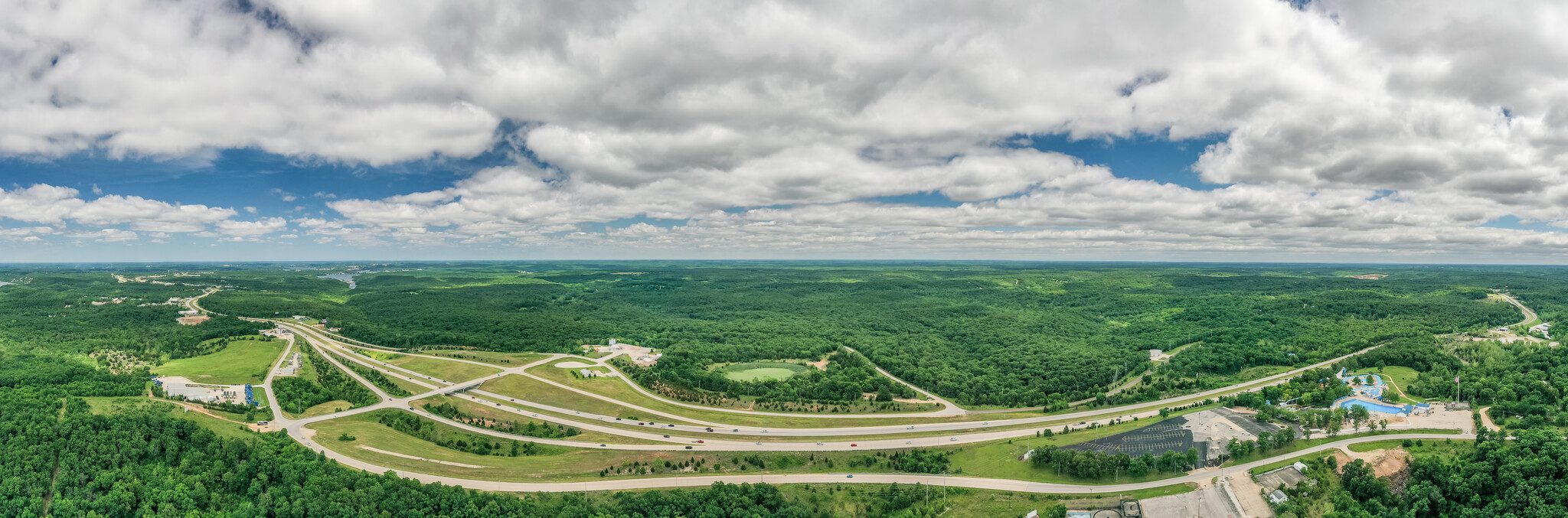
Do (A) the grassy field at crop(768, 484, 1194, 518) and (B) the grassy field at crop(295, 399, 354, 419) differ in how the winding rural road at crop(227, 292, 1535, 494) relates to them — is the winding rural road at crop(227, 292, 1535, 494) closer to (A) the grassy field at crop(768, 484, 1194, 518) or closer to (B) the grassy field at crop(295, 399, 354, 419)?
(A) the grassy field at crop(768, 484, 1194, 518)

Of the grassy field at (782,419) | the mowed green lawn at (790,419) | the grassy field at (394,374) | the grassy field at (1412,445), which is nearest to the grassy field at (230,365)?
the grassy field at (394,374)

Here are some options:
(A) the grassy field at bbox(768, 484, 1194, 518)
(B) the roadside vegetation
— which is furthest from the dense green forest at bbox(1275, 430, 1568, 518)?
(B) the roadside vegetation

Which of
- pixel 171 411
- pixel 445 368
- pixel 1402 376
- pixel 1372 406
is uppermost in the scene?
pixel 171 411

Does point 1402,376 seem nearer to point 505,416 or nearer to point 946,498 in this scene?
point 946,498

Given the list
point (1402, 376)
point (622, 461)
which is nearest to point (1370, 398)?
point (1402, 376)

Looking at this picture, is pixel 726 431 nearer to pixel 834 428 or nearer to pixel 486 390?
pixel 834 428

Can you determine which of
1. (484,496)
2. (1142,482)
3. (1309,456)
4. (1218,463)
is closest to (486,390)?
(484,496)
